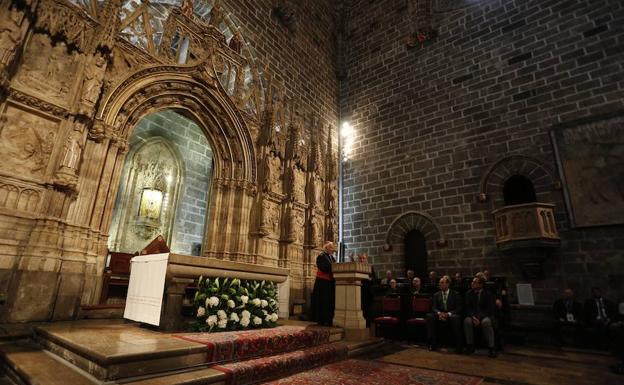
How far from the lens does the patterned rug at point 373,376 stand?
3309 mm

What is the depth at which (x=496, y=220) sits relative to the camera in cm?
802

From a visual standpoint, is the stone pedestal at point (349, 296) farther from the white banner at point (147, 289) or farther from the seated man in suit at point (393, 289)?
the white banner at point (147, 289)

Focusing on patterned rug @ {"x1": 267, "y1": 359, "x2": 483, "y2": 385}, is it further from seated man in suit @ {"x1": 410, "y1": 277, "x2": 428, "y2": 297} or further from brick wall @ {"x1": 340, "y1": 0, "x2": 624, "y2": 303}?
brick wall @ {"x1": 340, "y1": 0, "x2": 624, "y2": 303}

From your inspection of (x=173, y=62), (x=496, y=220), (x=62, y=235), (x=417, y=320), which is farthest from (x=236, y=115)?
(x=496, y=220)

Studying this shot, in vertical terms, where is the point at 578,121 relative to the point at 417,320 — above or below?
above

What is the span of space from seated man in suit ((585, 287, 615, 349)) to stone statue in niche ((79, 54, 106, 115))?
954cm

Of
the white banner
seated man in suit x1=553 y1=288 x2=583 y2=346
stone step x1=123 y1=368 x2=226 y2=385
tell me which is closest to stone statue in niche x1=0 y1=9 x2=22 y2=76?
the white banner

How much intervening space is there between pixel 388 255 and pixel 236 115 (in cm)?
592

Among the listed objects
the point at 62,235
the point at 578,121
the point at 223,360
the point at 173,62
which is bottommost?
the point at 223,360

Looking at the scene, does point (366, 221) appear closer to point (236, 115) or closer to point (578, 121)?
point (236, 115)

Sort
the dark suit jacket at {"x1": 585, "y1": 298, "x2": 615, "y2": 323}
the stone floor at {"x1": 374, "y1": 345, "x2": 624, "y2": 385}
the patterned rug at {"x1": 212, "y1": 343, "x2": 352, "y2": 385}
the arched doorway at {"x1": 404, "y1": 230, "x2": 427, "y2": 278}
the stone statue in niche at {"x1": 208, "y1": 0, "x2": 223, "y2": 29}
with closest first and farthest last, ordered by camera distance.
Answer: the patterned rug at {"x1": 212, "y1": 343, "x2": 352, "y2": 385}, the stone floor at {"x1": 374, "y1": 345, "x2": 624, "y2": 385}, the dark suit jacket at {"x1": 585, "y1": 298, "x2": 615, "y2": 323}, the stone statue in niche at {"x1": 208, "y1": 0, "x2": 223, "y2": 29}, the arched doorway at {"x1": 404, "y1": 230, "x2": 427, "y2": 278}

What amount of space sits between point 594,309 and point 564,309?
0.47m

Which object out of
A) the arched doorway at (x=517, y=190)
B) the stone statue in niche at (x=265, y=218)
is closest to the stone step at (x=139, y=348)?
the stone statue in niche at (x=265, y=218)

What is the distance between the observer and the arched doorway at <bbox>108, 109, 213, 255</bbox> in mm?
8969
